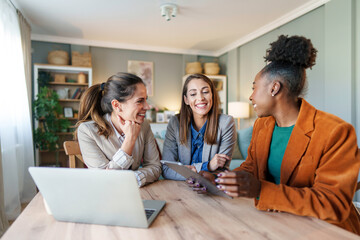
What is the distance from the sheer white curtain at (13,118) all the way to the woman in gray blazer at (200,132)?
7.03 ft

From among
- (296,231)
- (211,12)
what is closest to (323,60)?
(211,12)

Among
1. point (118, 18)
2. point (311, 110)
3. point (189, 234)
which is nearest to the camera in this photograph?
point (189, 234)

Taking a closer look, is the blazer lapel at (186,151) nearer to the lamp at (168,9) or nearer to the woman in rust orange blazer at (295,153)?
the woman in rust orange blazer at (295,153)

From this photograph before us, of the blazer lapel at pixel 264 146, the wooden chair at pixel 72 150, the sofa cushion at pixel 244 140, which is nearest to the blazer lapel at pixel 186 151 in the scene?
the blazer lapel at pixel 264 146

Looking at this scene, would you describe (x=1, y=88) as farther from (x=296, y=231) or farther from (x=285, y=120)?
(x=296, y=231)

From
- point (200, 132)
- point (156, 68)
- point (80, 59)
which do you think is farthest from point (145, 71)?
point (200, 132)

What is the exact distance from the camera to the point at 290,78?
107 centimetres

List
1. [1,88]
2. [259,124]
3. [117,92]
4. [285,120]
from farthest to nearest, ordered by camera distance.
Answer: [1,88], [117,92], [259,124], [285,120]

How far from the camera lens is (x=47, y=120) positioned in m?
4.47

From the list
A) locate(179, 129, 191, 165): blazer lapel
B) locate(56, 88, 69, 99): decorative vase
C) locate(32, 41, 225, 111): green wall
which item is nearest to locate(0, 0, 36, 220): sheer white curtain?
locate(56, 88, 69, 99): decorative vase

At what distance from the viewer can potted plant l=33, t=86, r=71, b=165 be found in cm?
435

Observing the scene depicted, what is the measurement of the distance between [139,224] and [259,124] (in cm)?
89

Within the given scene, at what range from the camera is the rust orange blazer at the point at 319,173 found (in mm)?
826

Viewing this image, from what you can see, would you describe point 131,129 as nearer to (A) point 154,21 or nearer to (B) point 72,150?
(B) point 72,150
